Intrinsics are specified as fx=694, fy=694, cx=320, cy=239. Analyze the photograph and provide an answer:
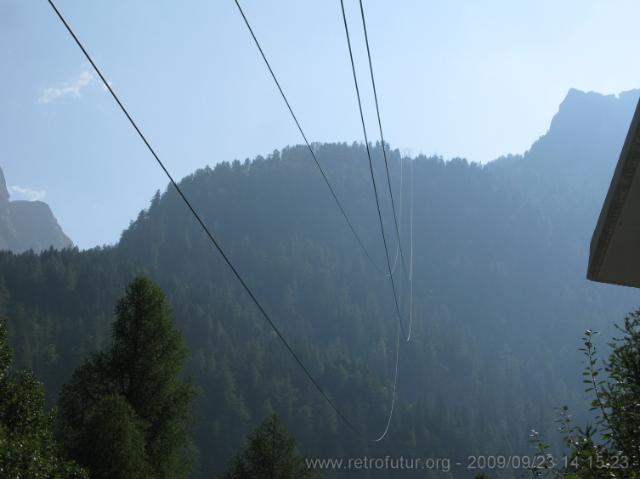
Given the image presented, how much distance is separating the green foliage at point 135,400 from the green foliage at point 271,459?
6.11 m

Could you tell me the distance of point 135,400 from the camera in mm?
16312

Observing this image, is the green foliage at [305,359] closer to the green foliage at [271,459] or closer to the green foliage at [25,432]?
the green foliage at [271,459]

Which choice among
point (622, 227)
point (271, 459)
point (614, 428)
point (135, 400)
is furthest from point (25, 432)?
point (271, 459)

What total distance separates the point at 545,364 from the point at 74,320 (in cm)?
12227

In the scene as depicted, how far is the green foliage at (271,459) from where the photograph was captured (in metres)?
22.8

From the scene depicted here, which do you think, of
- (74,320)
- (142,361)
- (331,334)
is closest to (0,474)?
(142,361)

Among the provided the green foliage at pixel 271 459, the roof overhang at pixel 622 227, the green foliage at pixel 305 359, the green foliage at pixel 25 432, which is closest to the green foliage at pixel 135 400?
the green foliage at pixel 25 432

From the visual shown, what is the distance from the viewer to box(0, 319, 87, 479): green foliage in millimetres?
10539

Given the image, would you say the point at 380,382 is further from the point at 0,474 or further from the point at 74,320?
the point at 0,474

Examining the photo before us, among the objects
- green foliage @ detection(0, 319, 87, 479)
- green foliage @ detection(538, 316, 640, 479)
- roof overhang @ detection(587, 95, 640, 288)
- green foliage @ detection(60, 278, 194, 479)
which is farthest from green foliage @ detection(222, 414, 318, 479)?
roof overhang @ detection(587, 95, 640, 288)

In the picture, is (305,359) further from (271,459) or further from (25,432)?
(25,432)

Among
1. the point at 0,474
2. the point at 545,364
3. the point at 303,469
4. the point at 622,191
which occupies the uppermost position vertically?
the point at 622,191

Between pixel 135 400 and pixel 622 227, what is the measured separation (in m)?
14.1

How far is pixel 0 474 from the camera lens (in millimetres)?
10164
